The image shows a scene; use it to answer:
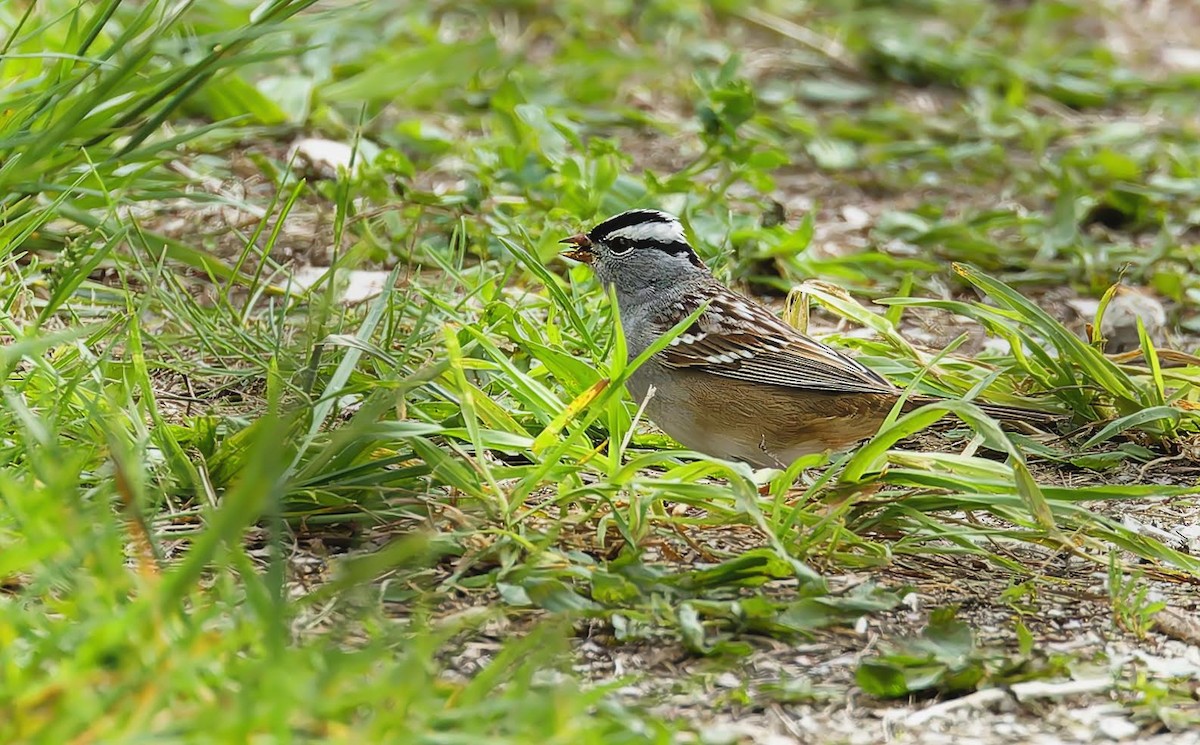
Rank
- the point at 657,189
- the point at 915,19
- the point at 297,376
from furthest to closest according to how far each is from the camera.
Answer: the point at 915,19 < the point at 657,189 < the point at 297,376

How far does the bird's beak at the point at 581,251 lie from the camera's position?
3941 mm

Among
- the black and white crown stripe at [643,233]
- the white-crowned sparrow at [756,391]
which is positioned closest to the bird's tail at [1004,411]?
the white-crowned sparrow at [756,391]

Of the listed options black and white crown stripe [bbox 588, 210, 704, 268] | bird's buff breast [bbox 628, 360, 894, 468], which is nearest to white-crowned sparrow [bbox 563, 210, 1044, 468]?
bird's buff breast [bbox 628, 360, 894, 468]

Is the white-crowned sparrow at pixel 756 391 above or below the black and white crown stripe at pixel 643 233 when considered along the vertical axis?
below

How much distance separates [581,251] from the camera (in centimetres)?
396

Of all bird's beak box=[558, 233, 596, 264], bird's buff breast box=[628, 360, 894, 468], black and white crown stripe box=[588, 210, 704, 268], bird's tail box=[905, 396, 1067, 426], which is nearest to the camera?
bird's tail box=[905, 396, 1067, 426]

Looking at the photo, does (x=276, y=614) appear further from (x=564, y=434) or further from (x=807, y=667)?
(x=564, y=434)

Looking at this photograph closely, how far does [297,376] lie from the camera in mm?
3146

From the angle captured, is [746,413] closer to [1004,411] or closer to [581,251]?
[1004,411]

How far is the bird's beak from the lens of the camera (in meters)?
3.94

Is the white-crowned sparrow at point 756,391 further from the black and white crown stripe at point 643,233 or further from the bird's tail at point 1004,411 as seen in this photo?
the black and white crown stripe at point 643,233

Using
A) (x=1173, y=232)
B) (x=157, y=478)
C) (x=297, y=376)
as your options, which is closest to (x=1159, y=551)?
(x=297, y=376)

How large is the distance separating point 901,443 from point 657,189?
133cm

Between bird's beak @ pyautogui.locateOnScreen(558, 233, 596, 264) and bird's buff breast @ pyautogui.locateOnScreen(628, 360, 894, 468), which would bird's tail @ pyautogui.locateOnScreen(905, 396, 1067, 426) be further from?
bird's beak @ pyautogui.locateOnScreen(558, 233, 596, 264)
